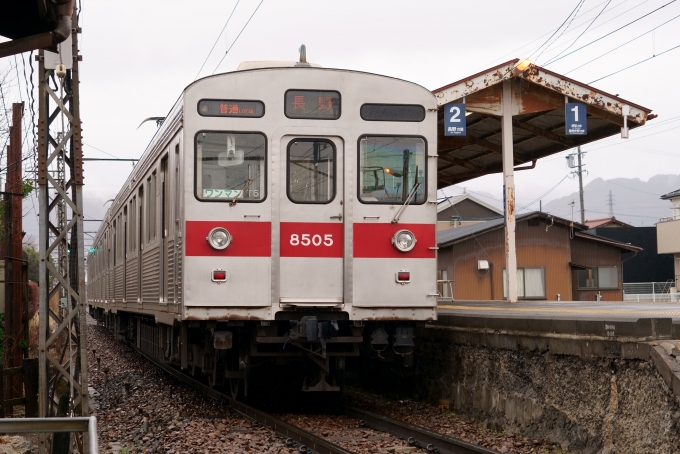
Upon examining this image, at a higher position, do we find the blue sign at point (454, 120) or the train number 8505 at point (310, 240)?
the blue sign at point (454, 120)

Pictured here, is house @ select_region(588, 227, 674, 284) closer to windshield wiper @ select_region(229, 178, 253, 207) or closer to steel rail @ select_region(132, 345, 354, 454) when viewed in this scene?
steel rail @ select_region(132, 345, 354, 454)

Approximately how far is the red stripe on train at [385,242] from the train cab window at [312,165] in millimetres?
557

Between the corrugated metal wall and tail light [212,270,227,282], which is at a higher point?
the corrugated metal wall

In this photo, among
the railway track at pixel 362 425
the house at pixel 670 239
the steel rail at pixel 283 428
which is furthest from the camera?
the house at pixel 670 239

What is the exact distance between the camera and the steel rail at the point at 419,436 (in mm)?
6965

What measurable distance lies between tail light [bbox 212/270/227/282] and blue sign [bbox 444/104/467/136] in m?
6.77

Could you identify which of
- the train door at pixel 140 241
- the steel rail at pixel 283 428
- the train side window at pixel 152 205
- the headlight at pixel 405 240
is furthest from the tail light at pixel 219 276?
the train door at pixel 140 241

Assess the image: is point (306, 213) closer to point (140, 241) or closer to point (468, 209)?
point (140, 241)

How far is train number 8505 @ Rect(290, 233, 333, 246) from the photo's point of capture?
8.81m

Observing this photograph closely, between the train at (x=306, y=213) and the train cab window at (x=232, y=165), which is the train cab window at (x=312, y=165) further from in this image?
the train cab window at (x=232, y=165)

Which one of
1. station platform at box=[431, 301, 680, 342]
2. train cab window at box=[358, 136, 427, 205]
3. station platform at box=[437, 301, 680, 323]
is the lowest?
station platform at box=[431, 301, 680, 342]

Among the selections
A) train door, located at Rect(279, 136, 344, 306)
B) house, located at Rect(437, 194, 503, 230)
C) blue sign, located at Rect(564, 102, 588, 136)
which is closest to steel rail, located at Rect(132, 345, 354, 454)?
train door, located at Rect(279, 136, 344, 306)

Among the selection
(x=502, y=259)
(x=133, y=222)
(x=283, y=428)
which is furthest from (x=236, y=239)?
(x=502, y=259)

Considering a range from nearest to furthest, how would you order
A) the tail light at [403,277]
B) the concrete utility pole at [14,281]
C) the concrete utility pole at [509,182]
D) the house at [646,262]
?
the tail light at [403,277] < the concrete utility pole at [14,281] < the concrete utility pole at [509,182] < the house at [646,262]
